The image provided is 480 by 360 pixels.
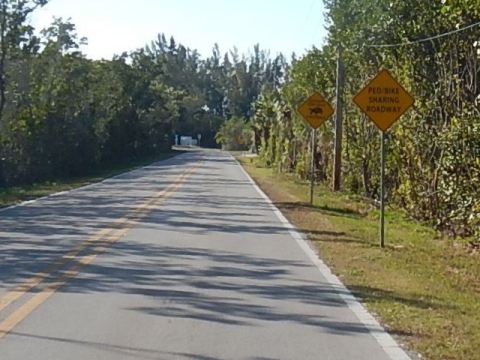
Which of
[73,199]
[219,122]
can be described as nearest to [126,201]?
[73,199]

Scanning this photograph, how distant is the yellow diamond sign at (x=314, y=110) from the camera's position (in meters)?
28.3

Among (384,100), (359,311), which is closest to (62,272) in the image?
(359,311)

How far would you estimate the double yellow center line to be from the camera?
10250 mm

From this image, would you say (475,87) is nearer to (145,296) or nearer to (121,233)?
(121,233)

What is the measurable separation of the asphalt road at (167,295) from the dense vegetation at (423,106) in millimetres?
3696

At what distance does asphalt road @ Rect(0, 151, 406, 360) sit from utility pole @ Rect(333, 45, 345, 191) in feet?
38.2

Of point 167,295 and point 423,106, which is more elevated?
point 423,106

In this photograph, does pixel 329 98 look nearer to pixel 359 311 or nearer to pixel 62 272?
pixel 62 272

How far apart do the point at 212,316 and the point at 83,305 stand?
158 centimetres

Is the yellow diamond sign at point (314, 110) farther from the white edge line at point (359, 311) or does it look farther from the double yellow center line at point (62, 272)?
the white edge line at point (359, 311)

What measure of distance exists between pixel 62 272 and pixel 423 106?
481 inches

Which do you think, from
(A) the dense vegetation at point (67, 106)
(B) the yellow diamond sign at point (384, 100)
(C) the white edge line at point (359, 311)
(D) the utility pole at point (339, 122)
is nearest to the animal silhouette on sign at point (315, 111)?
(D) the utility pole at point (339, 122)

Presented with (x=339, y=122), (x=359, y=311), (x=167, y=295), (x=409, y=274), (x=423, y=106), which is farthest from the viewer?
(x=339, y=122)

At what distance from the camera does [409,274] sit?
548 inches
